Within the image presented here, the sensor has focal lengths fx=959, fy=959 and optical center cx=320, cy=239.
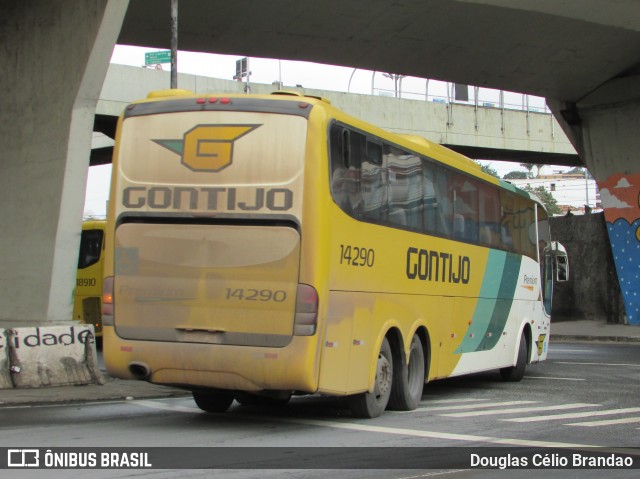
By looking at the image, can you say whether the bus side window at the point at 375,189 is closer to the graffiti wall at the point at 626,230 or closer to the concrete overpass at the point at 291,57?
the concrete overpass at the point at 291,57

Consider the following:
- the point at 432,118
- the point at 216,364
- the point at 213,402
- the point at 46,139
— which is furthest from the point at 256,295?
the point at 432,118

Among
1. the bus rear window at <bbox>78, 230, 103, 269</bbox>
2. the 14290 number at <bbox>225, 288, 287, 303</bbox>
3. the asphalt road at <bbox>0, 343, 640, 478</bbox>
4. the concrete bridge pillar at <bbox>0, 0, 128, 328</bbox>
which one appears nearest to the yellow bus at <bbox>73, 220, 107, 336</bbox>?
the bus rear window at <bbox>78, 230, 103, 269</bbox>

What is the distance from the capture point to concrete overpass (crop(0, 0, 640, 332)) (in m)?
14.5

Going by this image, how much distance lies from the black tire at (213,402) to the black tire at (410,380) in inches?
81.3

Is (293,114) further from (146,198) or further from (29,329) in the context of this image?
(29,329)

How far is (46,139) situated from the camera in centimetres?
1464

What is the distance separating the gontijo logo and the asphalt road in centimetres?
281

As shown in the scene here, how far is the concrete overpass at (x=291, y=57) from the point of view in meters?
14.5

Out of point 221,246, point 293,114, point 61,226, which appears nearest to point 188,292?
point 221,246

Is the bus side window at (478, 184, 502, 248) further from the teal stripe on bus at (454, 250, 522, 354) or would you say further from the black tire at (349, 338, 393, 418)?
the black tire at (349, 338, 393, 418)

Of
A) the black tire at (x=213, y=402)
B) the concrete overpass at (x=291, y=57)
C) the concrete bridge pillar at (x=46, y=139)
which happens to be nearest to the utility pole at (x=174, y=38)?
the concrete overpass at (x=291, y=57)

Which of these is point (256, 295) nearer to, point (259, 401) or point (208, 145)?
point (208, 145)

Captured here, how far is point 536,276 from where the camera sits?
58.7ft

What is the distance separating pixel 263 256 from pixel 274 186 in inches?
28.7
